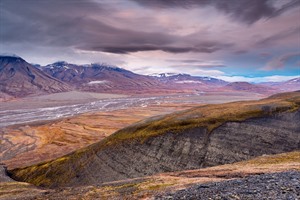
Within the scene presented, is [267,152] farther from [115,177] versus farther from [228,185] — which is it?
[228,185]

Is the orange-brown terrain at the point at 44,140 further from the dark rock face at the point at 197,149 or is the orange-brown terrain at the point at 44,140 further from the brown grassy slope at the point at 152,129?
the dark rock face at the point at 197,149

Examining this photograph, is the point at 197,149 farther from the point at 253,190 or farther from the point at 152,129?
the point at 253,190

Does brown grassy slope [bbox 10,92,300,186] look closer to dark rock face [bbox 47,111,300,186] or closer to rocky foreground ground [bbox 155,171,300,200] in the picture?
dark rock face [bbox 47,111,300,186]

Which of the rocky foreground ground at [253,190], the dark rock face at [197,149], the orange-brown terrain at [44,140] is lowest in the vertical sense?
the orange-brown terrain at [44,140]

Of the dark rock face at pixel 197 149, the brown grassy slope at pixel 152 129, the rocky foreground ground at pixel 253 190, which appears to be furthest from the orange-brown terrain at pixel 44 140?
the rocky foreground ground at pixel 253 190

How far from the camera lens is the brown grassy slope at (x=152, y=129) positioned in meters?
83.0

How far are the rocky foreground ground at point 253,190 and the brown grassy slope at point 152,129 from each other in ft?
173

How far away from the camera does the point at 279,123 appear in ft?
250

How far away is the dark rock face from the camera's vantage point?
6925cm

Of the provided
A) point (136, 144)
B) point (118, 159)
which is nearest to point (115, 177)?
point (118, 159)

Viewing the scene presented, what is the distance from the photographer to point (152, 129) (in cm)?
9169

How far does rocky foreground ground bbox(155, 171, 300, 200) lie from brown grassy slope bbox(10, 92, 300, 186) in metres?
52.7

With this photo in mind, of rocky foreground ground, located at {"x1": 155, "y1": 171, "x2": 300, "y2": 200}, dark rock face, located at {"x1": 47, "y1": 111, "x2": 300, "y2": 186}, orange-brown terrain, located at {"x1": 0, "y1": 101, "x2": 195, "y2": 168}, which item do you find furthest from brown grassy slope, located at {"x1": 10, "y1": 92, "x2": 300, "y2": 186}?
rocky foreground ground, located at {"x1": 155, "y1": 171, "x2": 300, "y2": 200}

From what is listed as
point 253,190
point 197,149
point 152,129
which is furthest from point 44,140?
point 253,190
